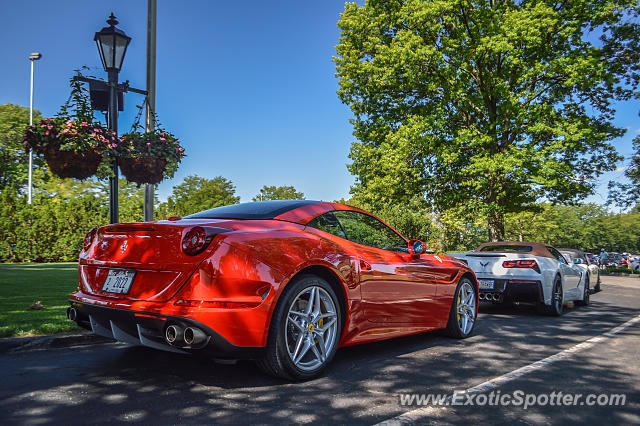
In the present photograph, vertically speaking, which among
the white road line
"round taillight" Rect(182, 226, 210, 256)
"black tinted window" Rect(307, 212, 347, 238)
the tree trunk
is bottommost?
the white road line

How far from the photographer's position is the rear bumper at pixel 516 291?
306 inches

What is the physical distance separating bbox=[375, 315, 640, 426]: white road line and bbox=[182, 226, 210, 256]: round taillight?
1.56 m

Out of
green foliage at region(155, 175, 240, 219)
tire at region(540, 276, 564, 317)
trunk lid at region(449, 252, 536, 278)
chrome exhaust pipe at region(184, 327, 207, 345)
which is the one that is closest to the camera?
chrome exhaust pipe at region(184, 327, 207, 345)

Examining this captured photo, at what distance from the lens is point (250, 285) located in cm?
308

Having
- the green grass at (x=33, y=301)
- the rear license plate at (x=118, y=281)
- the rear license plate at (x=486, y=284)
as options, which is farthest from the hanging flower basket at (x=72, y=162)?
the rear license plate at (x=486, y=284)

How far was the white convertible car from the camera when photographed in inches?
308

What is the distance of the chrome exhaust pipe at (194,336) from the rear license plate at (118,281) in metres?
0.66

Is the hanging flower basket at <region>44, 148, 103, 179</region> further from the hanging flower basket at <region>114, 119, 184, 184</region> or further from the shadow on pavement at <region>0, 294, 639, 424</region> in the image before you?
the shadow on pavement at <region>0, 294, 639, 424</region>

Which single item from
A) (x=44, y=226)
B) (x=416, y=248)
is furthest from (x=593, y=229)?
(x=416, y=248)

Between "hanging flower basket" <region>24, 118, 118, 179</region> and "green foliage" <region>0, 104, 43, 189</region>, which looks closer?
"hanging flower basket" <region>24, 118, 118, 179</region>

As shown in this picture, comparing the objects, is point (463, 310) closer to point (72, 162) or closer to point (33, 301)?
point (72, 162)

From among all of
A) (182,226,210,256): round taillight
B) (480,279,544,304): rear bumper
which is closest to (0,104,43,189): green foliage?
(480,279,544,304): rear bumper

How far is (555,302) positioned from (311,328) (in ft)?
20.2

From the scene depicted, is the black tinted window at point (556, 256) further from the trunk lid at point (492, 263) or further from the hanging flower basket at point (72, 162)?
the hanging flower basket at point (72, 162)
